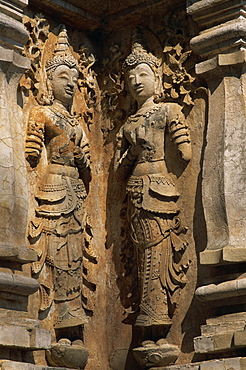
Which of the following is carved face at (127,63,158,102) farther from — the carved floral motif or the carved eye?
the carved eye

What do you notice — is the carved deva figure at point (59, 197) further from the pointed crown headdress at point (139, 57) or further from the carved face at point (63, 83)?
the pointed crown headdress at point (139, 57)

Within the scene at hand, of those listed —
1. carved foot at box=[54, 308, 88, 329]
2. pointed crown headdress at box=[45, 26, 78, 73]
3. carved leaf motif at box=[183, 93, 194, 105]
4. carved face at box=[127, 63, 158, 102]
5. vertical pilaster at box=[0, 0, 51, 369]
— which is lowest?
carved foot at box=[54, 308, 88, 329]

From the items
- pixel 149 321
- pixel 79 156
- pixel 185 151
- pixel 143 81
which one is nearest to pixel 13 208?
pixel 79 156

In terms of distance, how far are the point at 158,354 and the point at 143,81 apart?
9.65ft

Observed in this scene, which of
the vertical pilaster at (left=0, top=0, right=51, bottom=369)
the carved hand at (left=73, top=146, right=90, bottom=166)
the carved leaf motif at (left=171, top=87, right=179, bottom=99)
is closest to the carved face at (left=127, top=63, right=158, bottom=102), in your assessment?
the carved leaf motif at (left=171, top=87, right=179, bottom=99)

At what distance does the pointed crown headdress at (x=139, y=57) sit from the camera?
34.8ft

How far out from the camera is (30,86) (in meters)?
10.2

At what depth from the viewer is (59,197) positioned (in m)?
10.1

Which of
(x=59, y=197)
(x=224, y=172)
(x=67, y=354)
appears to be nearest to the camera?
(x=224, y=172)

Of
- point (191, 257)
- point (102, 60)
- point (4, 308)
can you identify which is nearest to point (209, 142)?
point (191, 257)

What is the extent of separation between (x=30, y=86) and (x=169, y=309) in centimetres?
276

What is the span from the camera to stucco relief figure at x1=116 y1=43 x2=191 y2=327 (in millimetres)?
10094

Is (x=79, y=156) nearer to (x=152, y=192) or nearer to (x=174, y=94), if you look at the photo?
(x=152, y=192)

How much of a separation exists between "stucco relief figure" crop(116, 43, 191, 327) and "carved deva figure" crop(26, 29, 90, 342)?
569 millimetres
